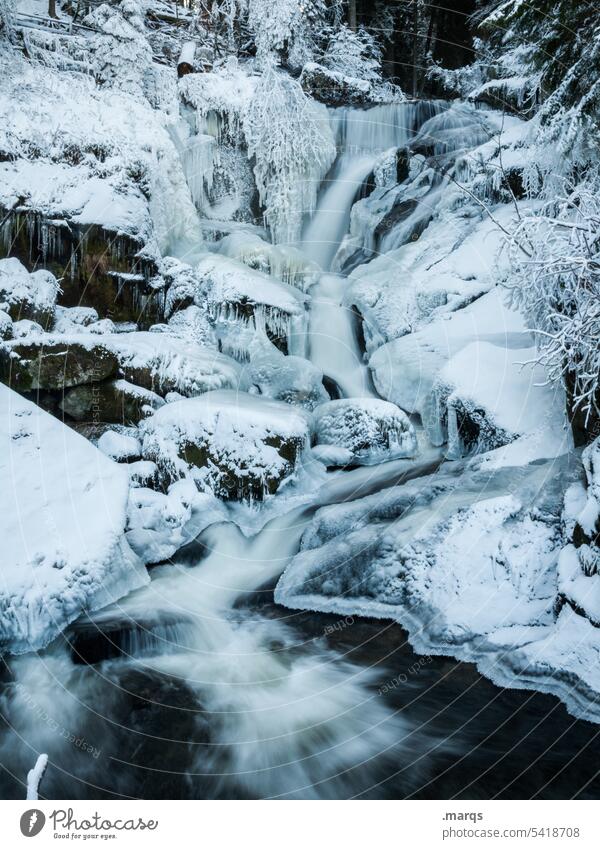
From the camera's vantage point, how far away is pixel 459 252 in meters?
10.4

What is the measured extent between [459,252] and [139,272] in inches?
235

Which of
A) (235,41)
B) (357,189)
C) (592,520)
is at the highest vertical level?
(235,41)

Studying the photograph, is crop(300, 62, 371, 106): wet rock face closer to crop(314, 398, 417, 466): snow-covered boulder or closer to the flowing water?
crop(314, 398, 417, 466): snow-covered boulder

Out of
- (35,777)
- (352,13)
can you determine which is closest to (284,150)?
(352,13)

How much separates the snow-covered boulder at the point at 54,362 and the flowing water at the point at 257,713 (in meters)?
3.47

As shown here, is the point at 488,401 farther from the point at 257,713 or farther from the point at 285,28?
the point at 285,28

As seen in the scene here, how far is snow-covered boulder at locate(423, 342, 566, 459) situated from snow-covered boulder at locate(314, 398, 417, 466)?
388mm

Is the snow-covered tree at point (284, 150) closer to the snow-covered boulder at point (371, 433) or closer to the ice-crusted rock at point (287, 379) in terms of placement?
the ice-crusted rock at point (287, 379)

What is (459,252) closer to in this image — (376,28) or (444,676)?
(444,676)

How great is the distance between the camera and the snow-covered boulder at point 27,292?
8.97 m

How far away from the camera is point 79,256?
9.80 meters

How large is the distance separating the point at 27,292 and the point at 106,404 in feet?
8.71

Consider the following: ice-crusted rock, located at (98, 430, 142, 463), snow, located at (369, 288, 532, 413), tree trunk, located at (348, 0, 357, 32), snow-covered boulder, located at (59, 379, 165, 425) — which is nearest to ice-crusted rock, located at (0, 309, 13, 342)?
snow-covered boulder, located at (59, 379, 165, 425)

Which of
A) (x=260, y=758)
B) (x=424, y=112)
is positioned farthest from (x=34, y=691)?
(x=424, y=112)
